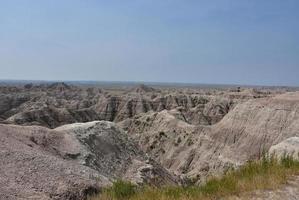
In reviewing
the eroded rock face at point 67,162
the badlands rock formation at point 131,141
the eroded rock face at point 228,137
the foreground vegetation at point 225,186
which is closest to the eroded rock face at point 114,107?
the badlands rock formation at point 131,141

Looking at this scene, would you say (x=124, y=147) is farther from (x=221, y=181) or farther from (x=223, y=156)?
(x=223, y=156)

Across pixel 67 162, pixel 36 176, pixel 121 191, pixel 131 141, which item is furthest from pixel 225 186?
pixel 131 141

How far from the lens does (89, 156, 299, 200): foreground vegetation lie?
704 centimetres

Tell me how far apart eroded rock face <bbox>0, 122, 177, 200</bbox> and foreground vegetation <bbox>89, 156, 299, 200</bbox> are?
4.29 feet

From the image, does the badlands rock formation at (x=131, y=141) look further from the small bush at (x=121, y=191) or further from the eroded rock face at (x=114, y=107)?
the small bush at (x=121, y=191)

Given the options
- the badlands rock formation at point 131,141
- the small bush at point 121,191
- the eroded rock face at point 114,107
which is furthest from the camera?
the eroded rock face at point 114,107

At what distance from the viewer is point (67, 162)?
→ 10.7 meters

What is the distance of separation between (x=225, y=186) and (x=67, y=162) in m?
4.54

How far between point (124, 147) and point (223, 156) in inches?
1009

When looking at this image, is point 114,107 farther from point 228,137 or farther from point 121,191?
point 121,191

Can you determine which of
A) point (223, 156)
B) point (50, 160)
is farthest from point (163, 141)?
point (50, 160)

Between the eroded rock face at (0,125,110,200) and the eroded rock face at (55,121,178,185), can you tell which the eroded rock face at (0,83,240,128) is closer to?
the eroded rock face at (55,121,178,185)

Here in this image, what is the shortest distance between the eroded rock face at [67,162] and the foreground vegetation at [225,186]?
1309mm

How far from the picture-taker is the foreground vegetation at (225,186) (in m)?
7.04
